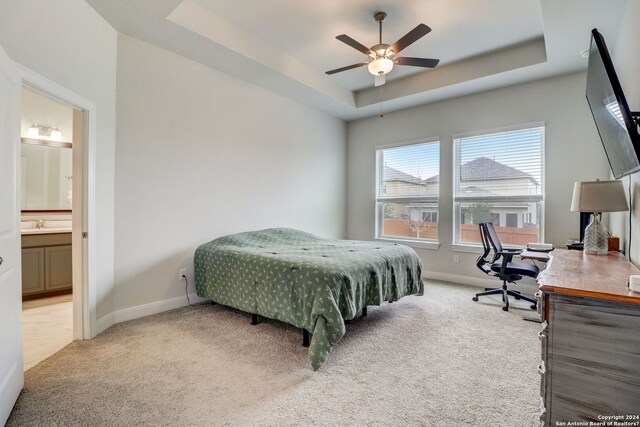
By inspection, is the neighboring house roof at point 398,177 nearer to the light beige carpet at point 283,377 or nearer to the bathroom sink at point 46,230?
the light beige carpet at point 283,377

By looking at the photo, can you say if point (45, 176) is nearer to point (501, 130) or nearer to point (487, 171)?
point (487, 171)

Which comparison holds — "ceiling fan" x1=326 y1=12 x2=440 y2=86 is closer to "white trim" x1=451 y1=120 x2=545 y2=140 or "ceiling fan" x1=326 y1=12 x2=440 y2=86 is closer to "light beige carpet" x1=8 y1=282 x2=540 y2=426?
"white trim" x1=451 y1=120 x2=545 y2=140

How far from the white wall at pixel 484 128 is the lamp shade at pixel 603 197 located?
1741 millimetres

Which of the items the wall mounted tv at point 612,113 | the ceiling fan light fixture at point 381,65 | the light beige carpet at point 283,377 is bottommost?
the light beige carpet at point 283,377

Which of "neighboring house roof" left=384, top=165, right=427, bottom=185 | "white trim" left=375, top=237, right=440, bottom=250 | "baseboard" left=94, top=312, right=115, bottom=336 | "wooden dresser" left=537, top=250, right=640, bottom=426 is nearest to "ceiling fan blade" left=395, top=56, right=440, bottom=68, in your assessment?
"neighboring house roof" left=384, top=165, right=427, bottom=185

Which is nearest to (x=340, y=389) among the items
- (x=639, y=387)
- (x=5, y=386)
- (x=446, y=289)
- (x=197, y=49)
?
(x=639, y=387)

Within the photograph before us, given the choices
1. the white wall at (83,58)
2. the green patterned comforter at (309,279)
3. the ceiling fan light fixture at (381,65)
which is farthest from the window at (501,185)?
the white wall at (83,58)

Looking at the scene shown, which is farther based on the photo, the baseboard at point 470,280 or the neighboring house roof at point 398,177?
the neighboring house roof at point 398,177

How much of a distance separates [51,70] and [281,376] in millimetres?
2691

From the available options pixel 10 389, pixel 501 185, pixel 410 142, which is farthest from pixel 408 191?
pixel 10 389

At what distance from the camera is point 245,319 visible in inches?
120

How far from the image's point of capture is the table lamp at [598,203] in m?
2.14

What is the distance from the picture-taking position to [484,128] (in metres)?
4.30

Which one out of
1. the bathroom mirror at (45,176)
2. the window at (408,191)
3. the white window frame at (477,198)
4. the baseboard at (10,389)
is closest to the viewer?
the baseboard at (10,389)
